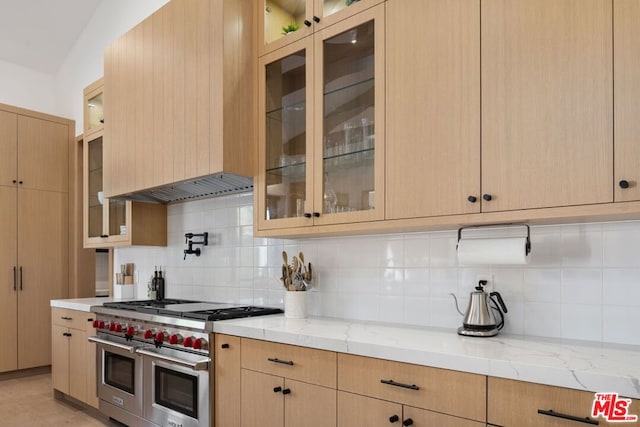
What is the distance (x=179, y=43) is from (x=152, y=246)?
5.46ft

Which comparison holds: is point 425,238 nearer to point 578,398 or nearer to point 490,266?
point 490,266

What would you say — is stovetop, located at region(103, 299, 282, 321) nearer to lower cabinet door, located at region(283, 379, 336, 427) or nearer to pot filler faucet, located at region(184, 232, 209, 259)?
pot filler faucet, located at region(184, 232, 209, 259)

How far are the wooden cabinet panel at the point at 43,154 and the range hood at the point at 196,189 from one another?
1913 mm

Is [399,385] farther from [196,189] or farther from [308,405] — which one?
[196,189]

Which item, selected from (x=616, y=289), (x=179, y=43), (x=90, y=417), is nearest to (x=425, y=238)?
(x=616, y=289)

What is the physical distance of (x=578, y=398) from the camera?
52.1 inches

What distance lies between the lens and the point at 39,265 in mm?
4859

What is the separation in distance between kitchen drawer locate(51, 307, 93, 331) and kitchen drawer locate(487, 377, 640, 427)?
3.05 metres

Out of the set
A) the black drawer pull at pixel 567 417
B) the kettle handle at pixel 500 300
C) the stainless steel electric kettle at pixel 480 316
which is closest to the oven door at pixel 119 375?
the stainless steel electric kettle at pixel 480 316

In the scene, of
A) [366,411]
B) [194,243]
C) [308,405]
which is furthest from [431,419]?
[194,243]

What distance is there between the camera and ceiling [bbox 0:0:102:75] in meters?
4.68

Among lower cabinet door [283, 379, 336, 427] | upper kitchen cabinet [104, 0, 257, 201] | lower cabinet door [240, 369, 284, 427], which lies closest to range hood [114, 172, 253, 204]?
upper kitchen cabinet [104, 0, 257, 201]

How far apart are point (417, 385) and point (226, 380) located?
3.72 feet

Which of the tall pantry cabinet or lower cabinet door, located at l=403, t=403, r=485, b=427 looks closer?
lower cabinet door, located at l=403, t=403, r=485, b=427
